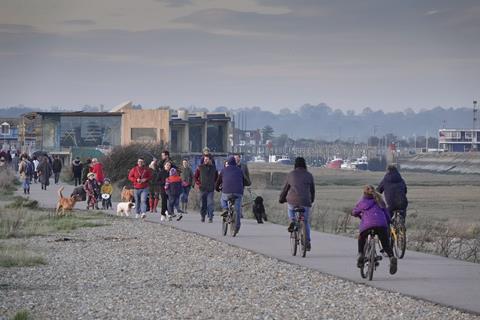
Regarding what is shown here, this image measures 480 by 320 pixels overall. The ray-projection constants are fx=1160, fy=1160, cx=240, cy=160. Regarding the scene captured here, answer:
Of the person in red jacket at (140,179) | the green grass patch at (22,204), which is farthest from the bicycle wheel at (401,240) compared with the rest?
the green grass patch at (22,204)

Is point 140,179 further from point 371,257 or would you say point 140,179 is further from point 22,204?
point 371,257

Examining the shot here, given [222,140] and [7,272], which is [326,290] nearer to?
[7,272]

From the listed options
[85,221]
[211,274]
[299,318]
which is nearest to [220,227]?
[85,221]

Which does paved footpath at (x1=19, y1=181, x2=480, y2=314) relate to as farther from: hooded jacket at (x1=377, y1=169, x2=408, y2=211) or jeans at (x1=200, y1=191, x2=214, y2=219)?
hooded jacket at (x1=377, y1=169, x2=408, y2=211)

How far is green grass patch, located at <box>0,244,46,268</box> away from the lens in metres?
19.3

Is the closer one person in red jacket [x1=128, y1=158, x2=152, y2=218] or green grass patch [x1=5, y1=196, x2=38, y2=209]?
person in red jacket [x1=128, y1=158, x2=152, y2=218]

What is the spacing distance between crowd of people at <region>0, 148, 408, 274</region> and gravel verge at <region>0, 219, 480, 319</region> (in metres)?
0.98

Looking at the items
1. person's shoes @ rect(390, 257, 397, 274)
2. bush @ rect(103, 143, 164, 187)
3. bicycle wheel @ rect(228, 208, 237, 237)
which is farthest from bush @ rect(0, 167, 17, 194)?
person's shoes @ rect(390, 257, 397, 274)

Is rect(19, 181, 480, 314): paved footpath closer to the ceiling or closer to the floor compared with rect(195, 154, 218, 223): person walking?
closer to the floor

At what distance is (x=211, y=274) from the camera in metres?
18.0

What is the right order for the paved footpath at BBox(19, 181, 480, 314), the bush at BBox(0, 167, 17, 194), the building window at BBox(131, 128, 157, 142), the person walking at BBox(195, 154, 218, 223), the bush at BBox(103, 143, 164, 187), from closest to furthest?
1. the paved footpath at BBox(19, 181, 480, 314)
2. the person walking at BBox(195, 154, 218, 223)
3. the bush at BBox(0, 167, 17, 194)
4. the bush at BBox(103, 143, 164, 187)
5. the building window at BBox(131, 128, 157, 142)

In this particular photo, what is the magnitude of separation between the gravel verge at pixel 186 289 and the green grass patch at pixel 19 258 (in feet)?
0.91

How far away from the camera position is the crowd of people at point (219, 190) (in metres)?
16.5

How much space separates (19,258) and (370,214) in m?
6.66
